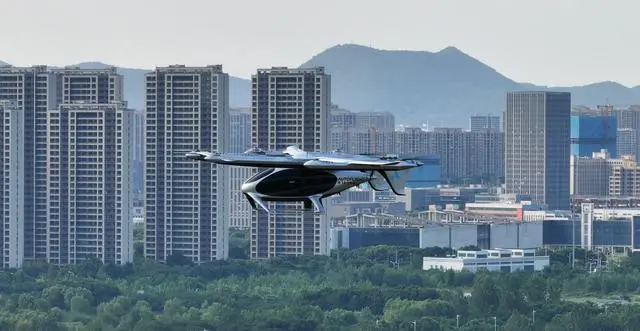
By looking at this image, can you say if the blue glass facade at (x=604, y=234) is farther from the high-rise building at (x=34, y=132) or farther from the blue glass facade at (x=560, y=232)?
the high-rise building at (x=34, y=132)

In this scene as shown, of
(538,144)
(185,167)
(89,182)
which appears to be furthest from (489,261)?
(538,144)

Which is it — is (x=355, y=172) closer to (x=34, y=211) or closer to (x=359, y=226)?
(x=34, y=211)

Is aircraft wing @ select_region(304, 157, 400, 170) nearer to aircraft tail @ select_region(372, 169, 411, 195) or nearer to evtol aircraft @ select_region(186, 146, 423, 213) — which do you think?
A: evtol aircraft @ select_region(186, 146, 423, 213)

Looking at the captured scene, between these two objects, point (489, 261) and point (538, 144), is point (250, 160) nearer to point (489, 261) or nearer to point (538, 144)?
point (489, 261)

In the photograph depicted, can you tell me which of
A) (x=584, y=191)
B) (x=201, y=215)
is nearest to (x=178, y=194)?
(x=201, y=215)

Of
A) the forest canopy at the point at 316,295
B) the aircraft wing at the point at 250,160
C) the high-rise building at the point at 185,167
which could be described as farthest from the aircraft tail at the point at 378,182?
the high-rise building at the point at 185,167

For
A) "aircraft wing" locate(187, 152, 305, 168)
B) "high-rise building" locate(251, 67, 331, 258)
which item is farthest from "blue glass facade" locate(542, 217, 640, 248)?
"aircraft wing" locate(187, 152, 305, 168)

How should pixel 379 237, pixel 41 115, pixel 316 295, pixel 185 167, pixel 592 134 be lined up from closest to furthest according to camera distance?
pixel 316 295 → pixel 185 167 → pixel 41 115 → pixel 379 237 → pixel 592 134
